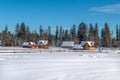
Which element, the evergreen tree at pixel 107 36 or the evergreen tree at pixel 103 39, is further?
the evergreen tree at pixel 103 39

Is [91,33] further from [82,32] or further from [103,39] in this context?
[103,39]

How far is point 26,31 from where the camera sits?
420 ft

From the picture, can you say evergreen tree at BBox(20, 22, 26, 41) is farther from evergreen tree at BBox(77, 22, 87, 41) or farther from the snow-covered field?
the snow-covered field

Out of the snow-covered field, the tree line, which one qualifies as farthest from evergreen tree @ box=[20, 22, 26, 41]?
the snow-covered field

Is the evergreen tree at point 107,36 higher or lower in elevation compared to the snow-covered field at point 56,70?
higher

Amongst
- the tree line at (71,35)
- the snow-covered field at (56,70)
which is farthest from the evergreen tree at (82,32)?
the snow-covered field at (56,70)

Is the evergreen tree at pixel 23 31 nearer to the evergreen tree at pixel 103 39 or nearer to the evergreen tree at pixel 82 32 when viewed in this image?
the evergreen tree at pixel 82 32

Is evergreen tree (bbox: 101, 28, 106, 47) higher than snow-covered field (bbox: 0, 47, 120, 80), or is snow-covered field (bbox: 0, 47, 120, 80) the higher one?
evergreen tree (bbox: 101, 28, 106, 47)

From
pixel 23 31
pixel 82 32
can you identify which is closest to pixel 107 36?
pixel 82 32

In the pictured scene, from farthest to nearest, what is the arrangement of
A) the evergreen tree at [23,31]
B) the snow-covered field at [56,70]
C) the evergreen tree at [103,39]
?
the evergreen tree at [103,39]
the evergreen tree at [23,31]
the snow-covered field at [56,70]

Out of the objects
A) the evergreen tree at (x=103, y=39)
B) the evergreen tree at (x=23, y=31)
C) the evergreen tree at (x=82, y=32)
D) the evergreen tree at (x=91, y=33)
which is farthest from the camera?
the evergreen tree at (x=82, y=32)

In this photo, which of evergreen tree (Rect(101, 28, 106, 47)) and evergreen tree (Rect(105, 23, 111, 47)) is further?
evergreen tree (Rect(101, 28, 106, 47))

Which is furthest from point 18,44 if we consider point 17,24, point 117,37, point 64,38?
point 117,37

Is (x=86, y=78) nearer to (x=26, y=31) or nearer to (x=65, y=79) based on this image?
(x=65, y=79)
